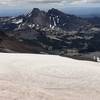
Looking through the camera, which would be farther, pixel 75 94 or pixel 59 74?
pixel 59 74

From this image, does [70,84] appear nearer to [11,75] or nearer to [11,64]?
[11,75]

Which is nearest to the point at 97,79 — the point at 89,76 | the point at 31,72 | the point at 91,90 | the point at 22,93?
the point at 89,76

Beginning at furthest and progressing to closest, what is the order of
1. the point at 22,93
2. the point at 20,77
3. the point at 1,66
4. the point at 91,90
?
the point at 1,66
the point at 20,77
the point at 91,90
the point at 22,93

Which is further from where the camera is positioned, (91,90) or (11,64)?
(11,64)

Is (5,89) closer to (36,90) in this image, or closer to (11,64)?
(36,90)

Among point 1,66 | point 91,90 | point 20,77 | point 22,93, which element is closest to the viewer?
point 22,93

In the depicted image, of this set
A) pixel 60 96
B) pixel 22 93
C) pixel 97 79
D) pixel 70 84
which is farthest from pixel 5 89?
pixel 97 79
